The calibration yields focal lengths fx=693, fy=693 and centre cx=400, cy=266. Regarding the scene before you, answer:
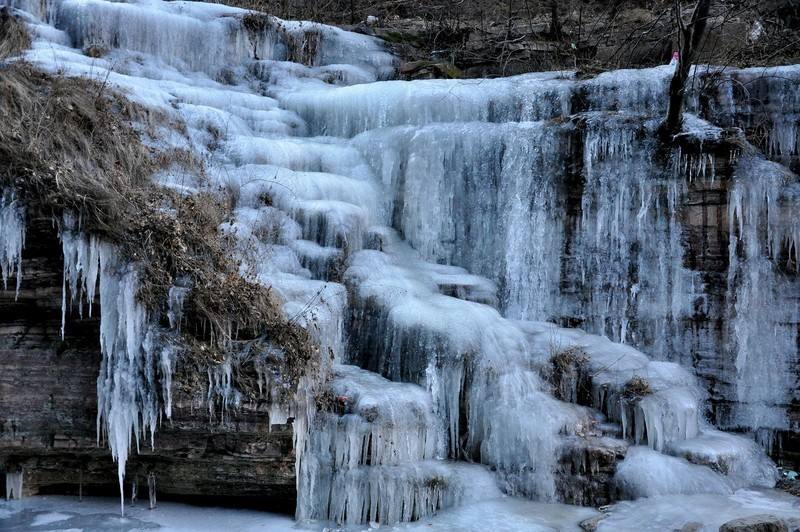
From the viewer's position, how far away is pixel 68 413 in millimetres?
5922

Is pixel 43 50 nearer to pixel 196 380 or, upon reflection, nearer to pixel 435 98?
pixel 435 98

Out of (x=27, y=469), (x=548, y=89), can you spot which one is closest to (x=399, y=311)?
(x=27, y=469)

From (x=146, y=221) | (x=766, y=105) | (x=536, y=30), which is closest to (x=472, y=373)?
(x=146, y=221)

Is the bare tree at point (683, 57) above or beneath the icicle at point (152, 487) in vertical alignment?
above

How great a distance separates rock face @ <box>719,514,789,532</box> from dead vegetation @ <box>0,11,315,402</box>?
139 inches

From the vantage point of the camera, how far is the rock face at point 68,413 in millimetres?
5867

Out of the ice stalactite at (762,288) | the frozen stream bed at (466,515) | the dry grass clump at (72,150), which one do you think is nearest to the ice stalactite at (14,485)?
the frozen stream bed at (466,515)

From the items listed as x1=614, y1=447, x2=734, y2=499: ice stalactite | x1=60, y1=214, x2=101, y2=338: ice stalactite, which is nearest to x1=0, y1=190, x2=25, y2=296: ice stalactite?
x1=60, y1=214, x2=101, y2=338: ice stalactite

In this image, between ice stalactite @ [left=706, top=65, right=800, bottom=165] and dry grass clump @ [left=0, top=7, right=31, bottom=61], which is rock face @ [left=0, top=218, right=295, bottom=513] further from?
ice stalactite @ [left=706, top=65, right=800, bottom=165]

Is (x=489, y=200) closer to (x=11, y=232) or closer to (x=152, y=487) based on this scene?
(x=152, y=487)

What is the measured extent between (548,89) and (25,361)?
7400 millimetres

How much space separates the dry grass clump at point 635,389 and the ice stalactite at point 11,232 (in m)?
5.66

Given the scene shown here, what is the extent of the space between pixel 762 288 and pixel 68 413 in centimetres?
736

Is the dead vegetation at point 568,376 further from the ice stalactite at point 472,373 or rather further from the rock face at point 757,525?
the rock face at point 757,525
